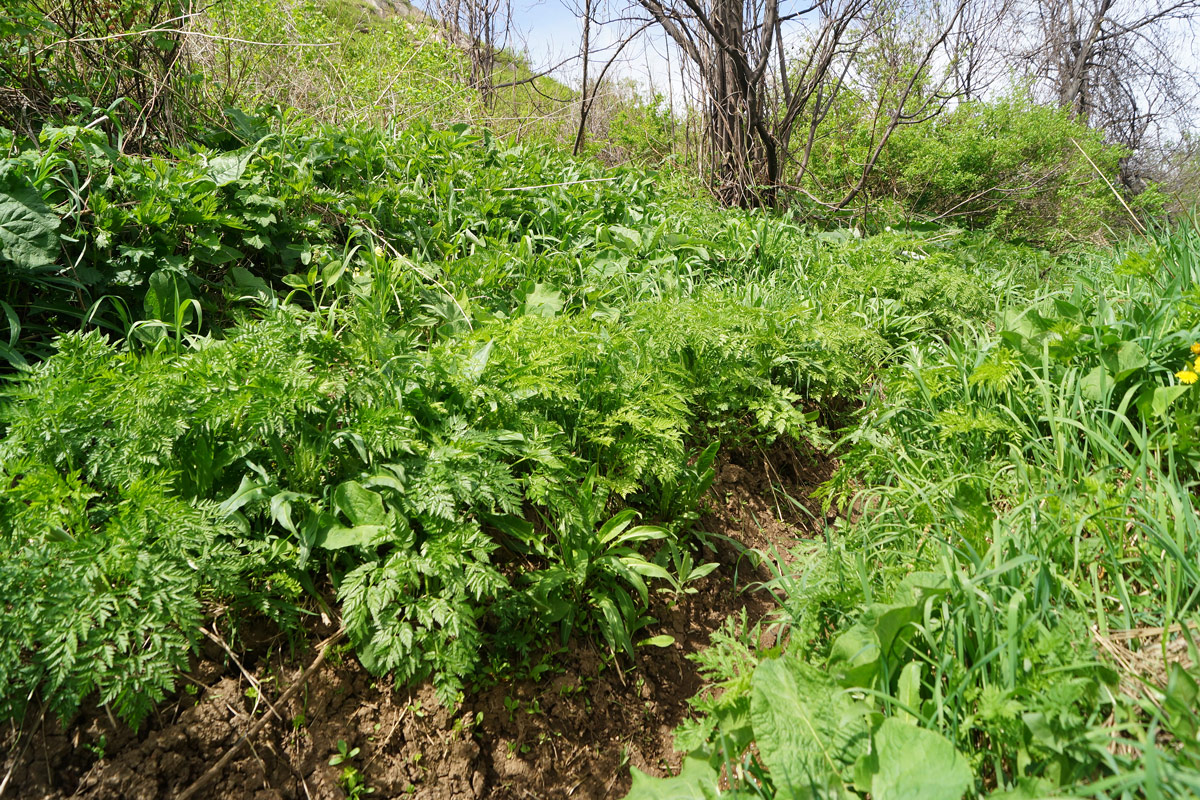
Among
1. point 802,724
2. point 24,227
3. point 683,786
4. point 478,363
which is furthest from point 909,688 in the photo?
point 24,227

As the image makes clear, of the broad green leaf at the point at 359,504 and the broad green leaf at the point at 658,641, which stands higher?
the broad green leaf at the point at 359,504

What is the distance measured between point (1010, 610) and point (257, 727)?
1752mm

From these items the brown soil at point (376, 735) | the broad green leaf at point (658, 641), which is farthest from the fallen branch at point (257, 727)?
the broad green leaf at point (658, 641)

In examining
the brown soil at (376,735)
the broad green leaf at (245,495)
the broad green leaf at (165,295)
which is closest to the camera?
the brown soil at (376,735)

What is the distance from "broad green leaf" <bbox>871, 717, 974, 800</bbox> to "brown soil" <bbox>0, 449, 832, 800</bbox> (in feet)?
2.83

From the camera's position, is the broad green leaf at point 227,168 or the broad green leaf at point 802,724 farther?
the broad green leaf at point 227,168

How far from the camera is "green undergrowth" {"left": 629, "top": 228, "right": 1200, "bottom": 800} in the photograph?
1250 millimetres

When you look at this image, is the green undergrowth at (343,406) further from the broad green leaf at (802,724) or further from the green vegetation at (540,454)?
the broad green leaf at (802,724)

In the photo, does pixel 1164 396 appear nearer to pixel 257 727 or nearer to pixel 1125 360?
pixel 1125 360

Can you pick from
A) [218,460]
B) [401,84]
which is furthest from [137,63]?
[218,460]

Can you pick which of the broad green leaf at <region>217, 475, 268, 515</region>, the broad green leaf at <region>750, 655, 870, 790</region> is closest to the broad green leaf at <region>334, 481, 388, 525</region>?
the broad green leaf at <region>217, 475, 268, 515</region>

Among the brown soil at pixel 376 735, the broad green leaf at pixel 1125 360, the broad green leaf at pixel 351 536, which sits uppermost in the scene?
the broad green leaf at pixel 1125 360

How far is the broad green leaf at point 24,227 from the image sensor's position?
7.12 feet

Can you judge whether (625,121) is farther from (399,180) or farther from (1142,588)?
(1142,588)
